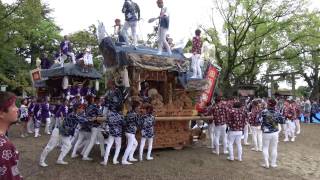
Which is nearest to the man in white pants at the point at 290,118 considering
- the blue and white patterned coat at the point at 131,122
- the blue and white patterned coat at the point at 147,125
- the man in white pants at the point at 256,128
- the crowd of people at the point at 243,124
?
the crowd of people at the point at 243,124

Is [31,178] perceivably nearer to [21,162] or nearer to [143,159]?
[21,162]

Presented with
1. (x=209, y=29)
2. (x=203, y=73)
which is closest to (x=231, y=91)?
(x=209, y=29)

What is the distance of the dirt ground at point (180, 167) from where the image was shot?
32.6 feet

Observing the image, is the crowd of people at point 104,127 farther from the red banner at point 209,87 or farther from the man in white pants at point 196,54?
the red banner at point 209,87

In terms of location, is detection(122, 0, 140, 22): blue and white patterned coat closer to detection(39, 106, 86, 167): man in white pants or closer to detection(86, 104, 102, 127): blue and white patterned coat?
detection(86, 104, 102, 127): blue and white patterned coat

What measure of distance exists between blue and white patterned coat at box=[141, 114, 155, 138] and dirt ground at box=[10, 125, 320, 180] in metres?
0.88

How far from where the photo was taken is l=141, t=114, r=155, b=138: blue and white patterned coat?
1167cm

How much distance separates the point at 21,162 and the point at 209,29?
24.2 meters

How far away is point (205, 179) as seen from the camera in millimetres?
9875

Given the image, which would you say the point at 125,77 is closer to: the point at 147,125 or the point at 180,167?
the point at 147,125

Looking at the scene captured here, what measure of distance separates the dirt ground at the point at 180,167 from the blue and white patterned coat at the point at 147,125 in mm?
882

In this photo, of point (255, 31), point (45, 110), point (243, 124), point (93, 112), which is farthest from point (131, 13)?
point (255, 31)

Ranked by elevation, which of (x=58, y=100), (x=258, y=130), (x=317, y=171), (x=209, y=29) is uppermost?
(x=209, y=29)

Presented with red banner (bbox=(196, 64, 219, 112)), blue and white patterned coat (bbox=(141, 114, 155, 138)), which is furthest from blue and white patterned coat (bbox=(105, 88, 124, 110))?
red banner (bbox=(196, 64, 219, 112))
